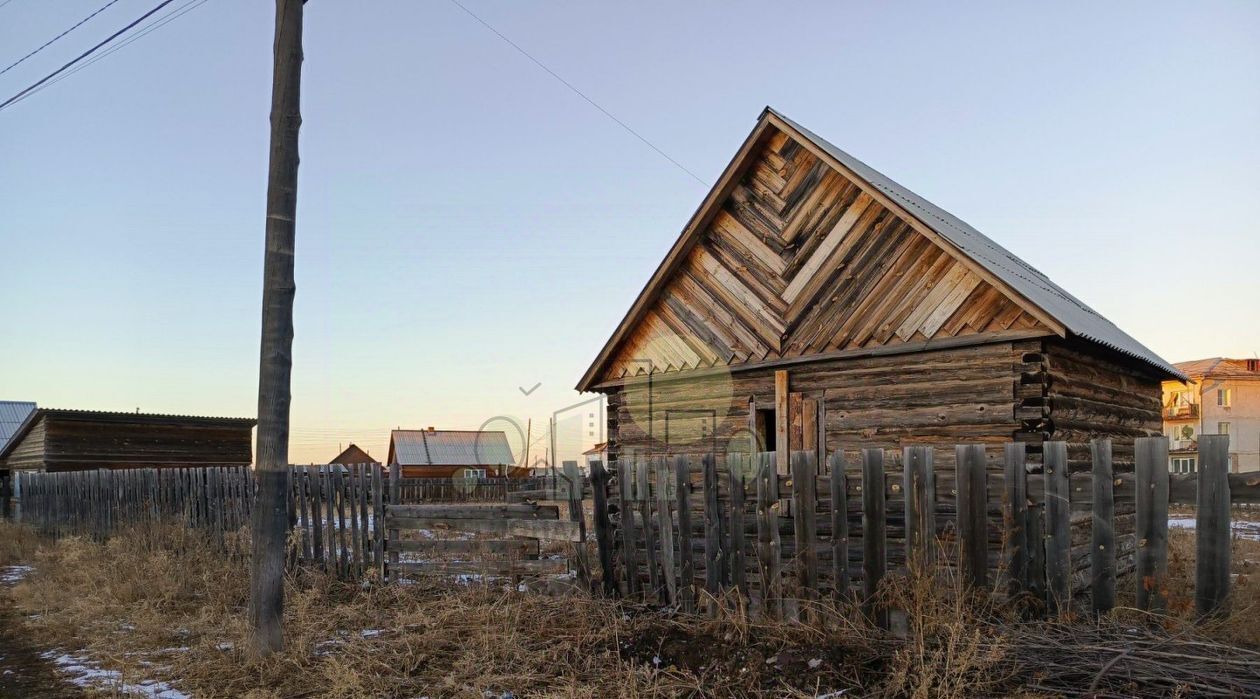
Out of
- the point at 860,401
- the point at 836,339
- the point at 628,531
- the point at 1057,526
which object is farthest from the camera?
the point at 836,339

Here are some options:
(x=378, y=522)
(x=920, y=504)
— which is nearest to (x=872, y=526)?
(x=920, y=504)

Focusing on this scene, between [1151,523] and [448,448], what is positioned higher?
[1151,523]

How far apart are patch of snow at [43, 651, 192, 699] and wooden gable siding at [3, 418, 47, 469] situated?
25457 millimetres

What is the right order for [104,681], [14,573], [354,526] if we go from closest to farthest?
[104,681] → [354,526] → [14,573]

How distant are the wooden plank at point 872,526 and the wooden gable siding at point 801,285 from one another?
423cm

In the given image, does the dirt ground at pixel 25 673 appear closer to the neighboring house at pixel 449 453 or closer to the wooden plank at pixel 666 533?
the wooden plank at pixel 666 533

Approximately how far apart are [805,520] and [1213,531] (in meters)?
2.63

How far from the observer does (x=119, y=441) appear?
29.2 m

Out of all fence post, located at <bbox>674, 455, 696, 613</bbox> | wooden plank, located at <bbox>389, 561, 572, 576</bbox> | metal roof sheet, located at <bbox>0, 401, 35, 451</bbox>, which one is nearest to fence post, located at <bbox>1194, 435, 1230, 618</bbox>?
fence post, located at <bbox>674, 455, 696, 613</bbox>

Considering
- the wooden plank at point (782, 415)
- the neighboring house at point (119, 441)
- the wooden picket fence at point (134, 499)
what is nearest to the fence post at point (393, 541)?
the wooden picket fence at point (134, 499)

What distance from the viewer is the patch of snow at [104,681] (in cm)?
573

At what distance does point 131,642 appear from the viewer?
24.0 feet

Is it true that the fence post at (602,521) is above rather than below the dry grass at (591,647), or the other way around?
above

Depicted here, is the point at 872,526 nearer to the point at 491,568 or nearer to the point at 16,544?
the point at 491,568
